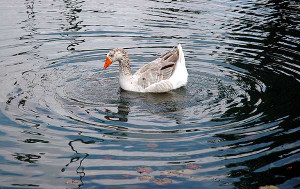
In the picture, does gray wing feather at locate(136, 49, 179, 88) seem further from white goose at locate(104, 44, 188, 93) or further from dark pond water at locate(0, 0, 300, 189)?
dark pond water at locate(0, 0, 300, 189)

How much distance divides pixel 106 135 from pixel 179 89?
3880mm

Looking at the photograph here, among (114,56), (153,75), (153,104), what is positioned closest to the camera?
(153,104)

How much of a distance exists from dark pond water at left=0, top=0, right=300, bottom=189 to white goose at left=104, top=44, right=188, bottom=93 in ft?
0.93

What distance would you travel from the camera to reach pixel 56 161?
908cm

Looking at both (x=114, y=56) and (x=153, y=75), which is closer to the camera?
(x=153, y=75)

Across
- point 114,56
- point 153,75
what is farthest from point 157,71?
point 114,56

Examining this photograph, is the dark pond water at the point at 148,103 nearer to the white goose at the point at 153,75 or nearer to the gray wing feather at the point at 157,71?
the white goose at the point at 153,75

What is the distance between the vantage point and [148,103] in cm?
1221

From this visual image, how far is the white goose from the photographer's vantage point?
13141 mm

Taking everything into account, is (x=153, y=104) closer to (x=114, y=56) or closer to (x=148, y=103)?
(x=148, y=103)

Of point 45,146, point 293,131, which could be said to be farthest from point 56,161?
point 293,131

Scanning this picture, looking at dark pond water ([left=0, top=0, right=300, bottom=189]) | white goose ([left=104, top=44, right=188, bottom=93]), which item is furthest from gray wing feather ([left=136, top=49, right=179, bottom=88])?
dark pond water ([left=0, top=0, right=300, bottom=189])

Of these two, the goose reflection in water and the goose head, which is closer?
the goose reflection in water

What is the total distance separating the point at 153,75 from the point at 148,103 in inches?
49.0
